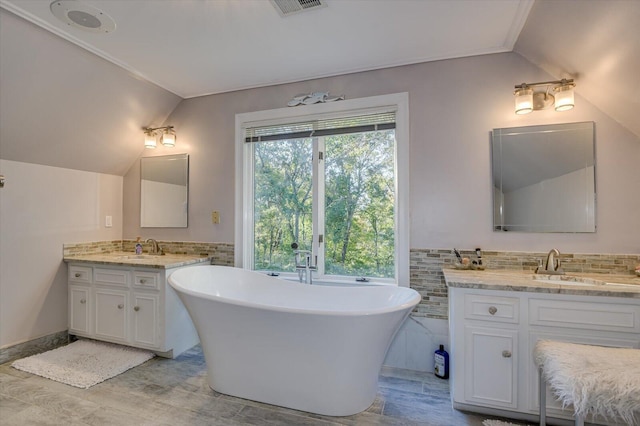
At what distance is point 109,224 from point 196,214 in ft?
3.57

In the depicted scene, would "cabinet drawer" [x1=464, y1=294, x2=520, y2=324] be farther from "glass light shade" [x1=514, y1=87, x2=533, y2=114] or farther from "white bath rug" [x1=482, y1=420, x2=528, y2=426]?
"glass light shade" [x1=514, y1=87, x2=533, y2=114]

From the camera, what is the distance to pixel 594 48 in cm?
177

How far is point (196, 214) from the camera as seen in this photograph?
3.15 m

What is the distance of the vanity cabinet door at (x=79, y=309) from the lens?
9.38ft

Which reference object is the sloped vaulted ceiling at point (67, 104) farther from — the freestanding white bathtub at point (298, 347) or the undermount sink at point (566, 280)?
the undermount sink at point (566, 280)

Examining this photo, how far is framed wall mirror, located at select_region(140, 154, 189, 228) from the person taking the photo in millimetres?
3197

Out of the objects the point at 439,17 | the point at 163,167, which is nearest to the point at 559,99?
the point at 439,17

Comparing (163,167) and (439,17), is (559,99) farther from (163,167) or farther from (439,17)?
(163,167)

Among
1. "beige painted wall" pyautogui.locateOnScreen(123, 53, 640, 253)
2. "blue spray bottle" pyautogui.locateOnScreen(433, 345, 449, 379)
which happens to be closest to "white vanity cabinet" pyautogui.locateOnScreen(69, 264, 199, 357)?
"beige painted wall" pyautogui.locateOnScreen(123, 53, 640, 253)

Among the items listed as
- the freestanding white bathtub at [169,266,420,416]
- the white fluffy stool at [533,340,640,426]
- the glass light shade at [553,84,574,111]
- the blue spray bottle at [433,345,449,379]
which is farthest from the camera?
the blue spray bottle at [433,345,449,379]

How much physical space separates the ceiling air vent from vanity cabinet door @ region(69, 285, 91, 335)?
9.66 feet

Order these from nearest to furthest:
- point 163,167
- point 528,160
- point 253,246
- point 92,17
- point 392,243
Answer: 1. point 92,17
2. point 528,160
3. point 392,243
4. point 253,246
5. point 163,167

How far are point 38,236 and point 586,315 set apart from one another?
4.19 meters

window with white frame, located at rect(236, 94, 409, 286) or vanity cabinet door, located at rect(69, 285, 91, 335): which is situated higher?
window with white frame, located at rect(236, 94, 409, 286)
